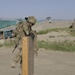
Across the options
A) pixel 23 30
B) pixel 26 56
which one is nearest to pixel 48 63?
pixel 23 30

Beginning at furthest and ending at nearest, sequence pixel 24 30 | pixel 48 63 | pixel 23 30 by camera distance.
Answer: pixel 48 63
pixel 23 30
pixel 24 30

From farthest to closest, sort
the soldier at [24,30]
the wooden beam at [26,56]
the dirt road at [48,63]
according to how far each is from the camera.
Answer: the dirt road at [48,63] < the soldier at [24,30] < the wooden beam at [26,56]

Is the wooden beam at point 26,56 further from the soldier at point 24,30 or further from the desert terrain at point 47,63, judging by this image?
the desert terrain at point 47,63

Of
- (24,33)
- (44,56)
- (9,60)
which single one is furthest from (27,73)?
(44,56)

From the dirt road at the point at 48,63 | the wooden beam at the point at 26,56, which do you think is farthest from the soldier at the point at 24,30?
the dirt road at the point at 48,63

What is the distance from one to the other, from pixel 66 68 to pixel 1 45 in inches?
267

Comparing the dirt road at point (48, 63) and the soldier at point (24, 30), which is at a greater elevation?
the soldier at point (24, 30)

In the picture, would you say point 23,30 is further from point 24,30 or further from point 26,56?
point 26,56

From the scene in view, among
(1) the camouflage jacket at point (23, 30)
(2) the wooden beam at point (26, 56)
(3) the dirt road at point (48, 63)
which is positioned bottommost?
(3) the dirt road at point (48, 63)

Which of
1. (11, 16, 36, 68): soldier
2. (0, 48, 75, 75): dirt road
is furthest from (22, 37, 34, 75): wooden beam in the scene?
(0, 48, 75, 75): dirt road

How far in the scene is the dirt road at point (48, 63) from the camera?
372 inches

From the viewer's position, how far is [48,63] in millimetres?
11250

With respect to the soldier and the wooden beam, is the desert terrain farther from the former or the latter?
the wooden beam

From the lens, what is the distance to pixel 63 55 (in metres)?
13.4
